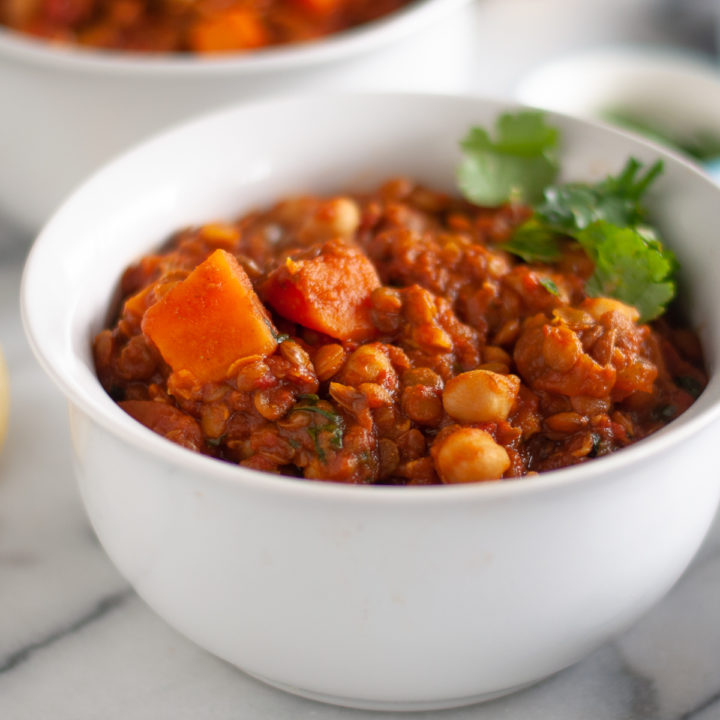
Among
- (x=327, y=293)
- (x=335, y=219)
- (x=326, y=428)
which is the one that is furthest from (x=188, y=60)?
(x=326, y=428)

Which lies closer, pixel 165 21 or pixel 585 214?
pixel 585 214

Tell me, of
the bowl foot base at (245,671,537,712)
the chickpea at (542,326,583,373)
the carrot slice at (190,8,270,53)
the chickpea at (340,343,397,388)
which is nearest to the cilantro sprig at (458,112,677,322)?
the chickpea at (542,326,583,373)

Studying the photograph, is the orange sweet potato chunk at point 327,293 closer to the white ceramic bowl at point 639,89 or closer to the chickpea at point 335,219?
the chickpea at point 335,219

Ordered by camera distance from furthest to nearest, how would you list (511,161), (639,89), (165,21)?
(639,89) → (165,21) → (511,161)

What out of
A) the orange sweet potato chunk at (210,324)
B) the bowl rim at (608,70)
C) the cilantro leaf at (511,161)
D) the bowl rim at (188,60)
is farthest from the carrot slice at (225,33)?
the orange sweet potato chunk at (210,324)

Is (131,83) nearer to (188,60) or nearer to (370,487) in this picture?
(188,60)
